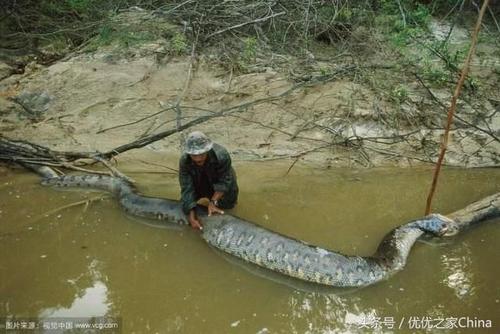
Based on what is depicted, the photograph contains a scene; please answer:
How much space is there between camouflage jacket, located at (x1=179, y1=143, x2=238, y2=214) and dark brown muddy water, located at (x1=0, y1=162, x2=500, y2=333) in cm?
43

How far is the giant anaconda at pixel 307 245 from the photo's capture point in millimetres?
4238

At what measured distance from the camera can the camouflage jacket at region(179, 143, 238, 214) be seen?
15.8ft

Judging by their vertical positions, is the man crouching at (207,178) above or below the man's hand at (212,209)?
above

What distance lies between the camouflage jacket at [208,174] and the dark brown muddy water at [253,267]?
0.43 meters

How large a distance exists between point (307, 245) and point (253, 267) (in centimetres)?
53

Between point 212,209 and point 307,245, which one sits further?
point 212,209

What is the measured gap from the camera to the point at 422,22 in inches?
327

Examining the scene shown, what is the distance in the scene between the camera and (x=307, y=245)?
4438 millimetres

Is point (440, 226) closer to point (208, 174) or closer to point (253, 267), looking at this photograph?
point (253, 267)

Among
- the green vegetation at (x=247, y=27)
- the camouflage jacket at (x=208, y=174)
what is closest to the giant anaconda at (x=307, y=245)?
the camouflage jacket at (x=208, y=174)

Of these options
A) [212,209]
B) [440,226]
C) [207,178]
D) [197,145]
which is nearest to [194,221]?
[212,209]

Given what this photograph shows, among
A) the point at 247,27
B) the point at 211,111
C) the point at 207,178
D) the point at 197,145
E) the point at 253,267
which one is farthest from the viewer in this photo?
the point at 247,27

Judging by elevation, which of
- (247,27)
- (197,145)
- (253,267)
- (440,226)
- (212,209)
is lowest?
(253,267)

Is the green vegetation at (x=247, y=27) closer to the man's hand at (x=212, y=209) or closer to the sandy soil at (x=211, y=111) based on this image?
the sandy soil at (x=211, y=111)
